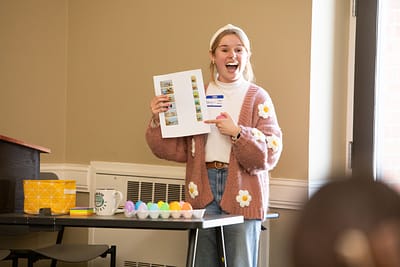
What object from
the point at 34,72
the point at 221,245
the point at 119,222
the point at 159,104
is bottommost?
the point at 221,245

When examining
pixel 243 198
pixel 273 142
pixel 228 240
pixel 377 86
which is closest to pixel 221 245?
pixel 228 240

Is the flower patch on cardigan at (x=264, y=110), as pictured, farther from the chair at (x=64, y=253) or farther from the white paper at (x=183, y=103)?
the chair at (x=64, y=253)

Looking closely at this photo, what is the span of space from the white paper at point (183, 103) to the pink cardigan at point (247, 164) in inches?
2.7

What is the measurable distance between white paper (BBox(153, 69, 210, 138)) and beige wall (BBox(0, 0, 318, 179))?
0.81 metres

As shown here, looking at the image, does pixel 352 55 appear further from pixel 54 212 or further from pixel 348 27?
pixel 54 212

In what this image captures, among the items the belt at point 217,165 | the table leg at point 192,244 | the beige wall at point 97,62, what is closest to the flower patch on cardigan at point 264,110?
the belt at point 217,165

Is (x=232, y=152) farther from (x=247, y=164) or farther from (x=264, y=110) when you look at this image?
(x=264, y=110)

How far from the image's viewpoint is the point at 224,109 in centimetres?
275

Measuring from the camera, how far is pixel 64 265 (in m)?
4.29

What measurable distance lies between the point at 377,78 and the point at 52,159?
213cm

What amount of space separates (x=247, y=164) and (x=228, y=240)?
13.0 inches

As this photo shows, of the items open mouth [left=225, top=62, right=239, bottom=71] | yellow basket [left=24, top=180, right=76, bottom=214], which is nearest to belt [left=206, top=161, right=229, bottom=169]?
open mouth [left=225, top=62, right=239, bottom=71]

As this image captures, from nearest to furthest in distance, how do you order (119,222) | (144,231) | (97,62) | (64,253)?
(119,222)
(64,253)
(144,231)
(97,62)

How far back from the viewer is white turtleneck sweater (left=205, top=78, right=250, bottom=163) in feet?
8.88
